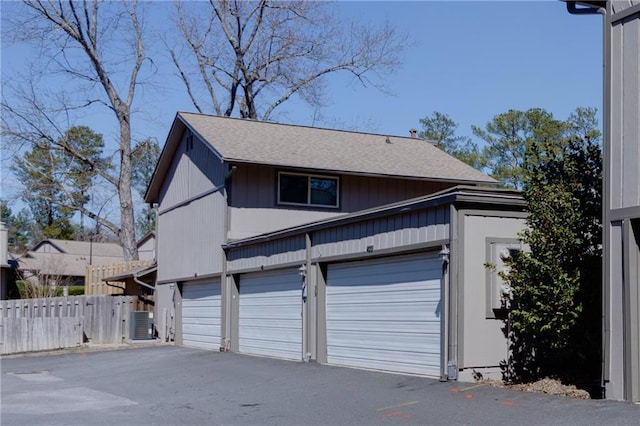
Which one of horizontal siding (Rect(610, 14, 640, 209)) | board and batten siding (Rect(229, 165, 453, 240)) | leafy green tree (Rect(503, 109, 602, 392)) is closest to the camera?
horizontal siding (Rect(610, 14, 640, 209))

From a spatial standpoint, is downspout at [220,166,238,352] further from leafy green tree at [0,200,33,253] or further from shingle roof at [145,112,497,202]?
leafy green tree at [0,200,33,253]

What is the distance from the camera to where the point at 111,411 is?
1323 cm

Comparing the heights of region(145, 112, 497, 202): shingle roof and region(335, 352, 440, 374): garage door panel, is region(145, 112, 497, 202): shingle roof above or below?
above

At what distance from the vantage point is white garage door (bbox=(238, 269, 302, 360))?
20.2 meters

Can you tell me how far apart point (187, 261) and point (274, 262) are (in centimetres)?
722

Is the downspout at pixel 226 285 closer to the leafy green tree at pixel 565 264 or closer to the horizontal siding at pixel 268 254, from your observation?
the horizontal siding at pixel 268 254

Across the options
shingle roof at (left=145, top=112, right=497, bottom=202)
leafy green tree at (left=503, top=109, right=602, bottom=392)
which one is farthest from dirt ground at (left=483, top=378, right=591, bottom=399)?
shingle roof at (left=145, top=112, right=497, bottom=202)

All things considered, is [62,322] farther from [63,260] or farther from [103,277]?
[63,260]

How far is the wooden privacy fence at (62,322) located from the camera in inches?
1012

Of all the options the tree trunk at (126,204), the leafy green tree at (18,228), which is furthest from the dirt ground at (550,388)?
the leafy green tree at (18,228)

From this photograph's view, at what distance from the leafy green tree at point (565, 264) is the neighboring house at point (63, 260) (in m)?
35.8

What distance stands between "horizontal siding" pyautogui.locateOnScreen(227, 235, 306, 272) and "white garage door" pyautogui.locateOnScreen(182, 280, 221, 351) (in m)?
1.91

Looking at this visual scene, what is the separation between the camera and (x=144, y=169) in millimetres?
66188

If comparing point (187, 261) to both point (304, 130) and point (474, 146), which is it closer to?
point (304, 130)
